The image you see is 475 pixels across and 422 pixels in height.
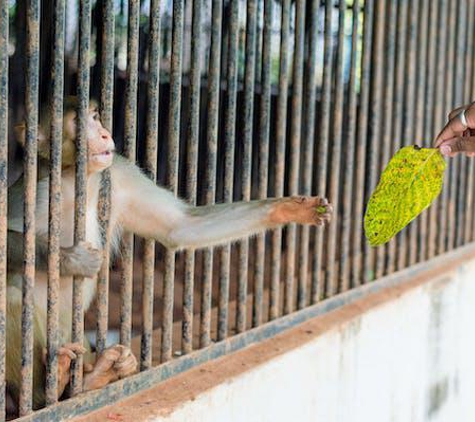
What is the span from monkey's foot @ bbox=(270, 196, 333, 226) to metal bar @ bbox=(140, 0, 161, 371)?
632 mm

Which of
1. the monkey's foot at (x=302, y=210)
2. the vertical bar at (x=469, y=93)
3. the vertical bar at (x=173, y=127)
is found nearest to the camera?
the vertical bar at (x=173, y=127)

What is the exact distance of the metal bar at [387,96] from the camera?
594 centimetres

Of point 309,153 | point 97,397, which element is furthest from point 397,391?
point 97,397

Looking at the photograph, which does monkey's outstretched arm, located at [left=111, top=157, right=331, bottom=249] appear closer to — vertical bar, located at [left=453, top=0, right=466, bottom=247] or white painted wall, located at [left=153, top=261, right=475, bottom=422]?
white painted wall, located at [left=153, top=261, right=475, bottom=422]

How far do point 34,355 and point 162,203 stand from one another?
105 cm

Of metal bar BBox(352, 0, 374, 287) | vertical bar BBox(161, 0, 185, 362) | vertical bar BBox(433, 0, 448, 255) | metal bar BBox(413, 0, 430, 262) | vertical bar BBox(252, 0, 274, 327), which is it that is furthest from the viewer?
vertical bar BBox(433, 0, 448, 255)

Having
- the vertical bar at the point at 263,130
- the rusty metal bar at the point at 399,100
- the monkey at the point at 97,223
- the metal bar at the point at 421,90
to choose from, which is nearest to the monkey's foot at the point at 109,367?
the monkey at the point at 97,223

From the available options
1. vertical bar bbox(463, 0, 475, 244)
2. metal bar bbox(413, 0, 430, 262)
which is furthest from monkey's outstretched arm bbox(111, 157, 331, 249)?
vertical bar bbox(463, 0, 475, 244)

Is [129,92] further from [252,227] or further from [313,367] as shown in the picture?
[313,367]

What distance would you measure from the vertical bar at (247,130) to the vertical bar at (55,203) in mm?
1423

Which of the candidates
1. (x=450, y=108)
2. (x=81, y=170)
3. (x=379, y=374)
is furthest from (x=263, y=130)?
(x=450, y=108)

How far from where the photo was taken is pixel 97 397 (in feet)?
11.9

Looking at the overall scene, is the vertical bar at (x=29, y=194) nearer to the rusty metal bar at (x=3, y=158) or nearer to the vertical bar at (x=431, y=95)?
the rusty metal bar at (x=3, y=158)

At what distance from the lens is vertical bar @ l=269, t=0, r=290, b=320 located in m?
4.80
